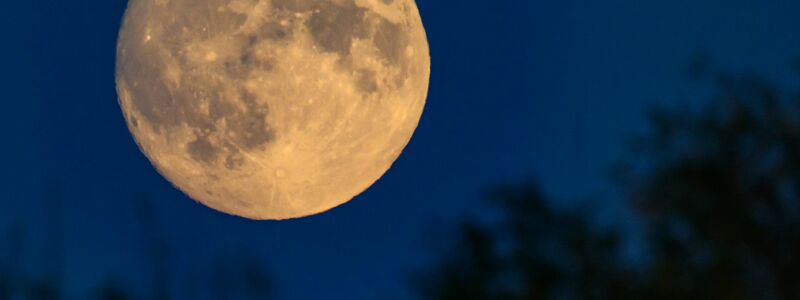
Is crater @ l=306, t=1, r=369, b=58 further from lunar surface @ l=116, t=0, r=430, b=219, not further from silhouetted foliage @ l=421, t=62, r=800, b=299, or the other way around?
silhouetted foliage @ l=421, t=62, r=800, b=299

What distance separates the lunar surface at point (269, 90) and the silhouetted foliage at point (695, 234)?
7.99 metres

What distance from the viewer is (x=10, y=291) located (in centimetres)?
2203

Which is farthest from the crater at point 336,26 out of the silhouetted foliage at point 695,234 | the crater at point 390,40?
the silhouetted foliage at point 695,234

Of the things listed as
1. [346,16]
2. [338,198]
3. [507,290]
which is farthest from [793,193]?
[346,16]

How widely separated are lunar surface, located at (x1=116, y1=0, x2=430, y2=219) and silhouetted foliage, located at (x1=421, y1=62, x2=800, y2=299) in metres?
7.99

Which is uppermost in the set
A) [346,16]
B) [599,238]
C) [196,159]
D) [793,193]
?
[599,238]

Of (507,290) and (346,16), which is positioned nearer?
(346,16)

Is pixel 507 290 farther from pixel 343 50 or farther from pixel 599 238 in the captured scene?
pixel 343 50

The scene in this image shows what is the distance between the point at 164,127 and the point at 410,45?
5.74 ft

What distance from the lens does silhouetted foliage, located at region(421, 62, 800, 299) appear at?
13.4m

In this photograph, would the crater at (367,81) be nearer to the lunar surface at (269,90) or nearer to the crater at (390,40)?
the lunar surface at (269,90)

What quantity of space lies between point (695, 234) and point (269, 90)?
940cm

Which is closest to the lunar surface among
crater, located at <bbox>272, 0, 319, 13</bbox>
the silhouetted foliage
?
crater, located at <bbox>272, 0, 319, 13</bbox>

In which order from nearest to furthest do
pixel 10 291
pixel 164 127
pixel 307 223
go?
pixel 164 127, pixel 10 291, pixel 307 223
